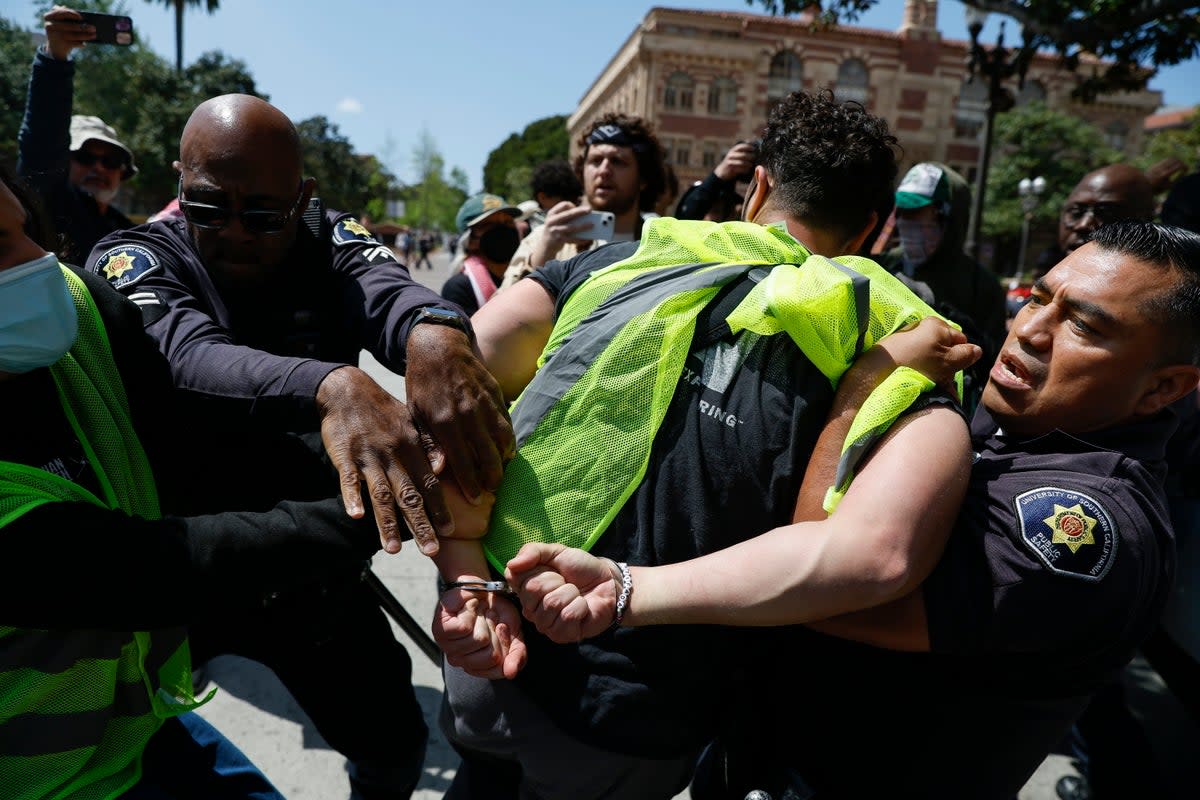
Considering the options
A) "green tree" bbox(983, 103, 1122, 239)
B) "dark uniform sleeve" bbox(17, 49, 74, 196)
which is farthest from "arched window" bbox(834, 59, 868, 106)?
"dark uniform sleeve" bbox(17, 49, 74, 196)

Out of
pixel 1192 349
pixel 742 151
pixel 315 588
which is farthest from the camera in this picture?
pixel 742 151

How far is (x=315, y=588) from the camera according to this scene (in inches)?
71.4

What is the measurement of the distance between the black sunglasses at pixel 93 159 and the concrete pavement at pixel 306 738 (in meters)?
2.45

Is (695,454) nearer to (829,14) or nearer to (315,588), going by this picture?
(315,588)

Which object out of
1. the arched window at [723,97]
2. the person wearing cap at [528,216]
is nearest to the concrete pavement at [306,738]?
the person wearing cap at [528,216]

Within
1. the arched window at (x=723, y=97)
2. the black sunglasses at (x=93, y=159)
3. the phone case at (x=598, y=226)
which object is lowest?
the phone case at (x=598, y=226)

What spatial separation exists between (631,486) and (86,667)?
0.92 metres

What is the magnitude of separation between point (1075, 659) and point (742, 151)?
2590mm

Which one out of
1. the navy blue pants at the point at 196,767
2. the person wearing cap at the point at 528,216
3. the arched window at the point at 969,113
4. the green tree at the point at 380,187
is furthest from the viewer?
the green tree at the point at 380,187

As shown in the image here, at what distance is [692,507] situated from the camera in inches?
50.0

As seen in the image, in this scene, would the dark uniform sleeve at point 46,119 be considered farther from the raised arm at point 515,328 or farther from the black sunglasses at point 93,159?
the raised arm at point 515,328

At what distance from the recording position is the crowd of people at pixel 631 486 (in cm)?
116

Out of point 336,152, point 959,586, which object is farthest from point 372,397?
point 336,152

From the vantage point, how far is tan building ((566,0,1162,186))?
41938 millimetres
